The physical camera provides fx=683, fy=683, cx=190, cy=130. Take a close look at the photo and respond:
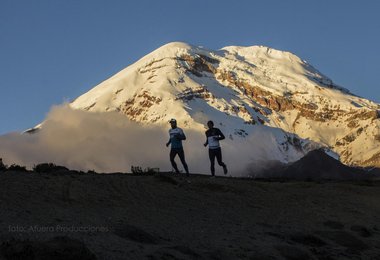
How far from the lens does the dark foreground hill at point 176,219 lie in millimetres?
12672

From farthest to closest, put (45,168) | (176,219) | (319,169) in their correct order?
(319,169), (45,168), (176,219)

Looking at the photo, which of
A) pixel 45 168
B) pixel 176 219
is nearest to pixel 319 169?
pixel 45 168

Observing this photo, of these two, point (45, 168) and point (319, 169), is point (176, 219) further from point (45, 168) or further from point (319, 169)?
point (319, 169)

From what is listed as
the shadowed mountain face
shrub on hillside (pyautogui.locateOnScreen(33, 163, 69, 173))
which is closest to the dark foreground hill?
shrub on hillside (pyautogui.locateOnScreen(33, 163, 69, 173))

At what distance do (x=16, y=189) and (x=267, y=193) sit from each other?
8.10 m

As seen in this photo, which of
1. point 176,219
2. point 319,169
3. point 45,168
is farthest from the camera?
point 319,169

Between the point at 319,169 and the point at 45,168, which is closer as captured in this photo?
the point at 45,168

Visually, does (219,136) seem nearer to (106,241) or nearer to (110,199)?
(110,199)

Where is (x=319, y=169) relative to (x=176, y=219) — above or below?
above

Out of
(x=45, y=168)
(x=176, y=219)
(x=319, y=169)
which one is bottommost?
(x=176, y=219)

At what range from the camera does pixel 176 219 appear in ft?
52.9

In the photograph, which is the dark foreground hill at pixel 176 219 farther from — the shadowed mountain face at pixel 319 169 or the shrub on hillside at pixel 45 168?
the shadowed mountain face at pixel 319 169

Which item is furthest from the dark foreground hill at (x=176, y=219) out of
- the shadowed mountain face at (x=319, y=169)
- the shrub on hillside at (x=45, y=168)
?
the shadowed mountain face at (x=319, y=169)

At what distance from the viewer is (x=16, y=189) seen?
54.4 ft
